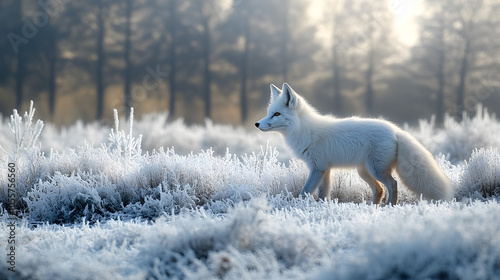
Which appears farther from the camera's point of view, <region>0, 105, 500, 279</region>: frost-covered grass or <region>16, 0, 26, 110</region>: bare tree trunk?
<region>16, 0, 26, 110</region>: bare tree trunk

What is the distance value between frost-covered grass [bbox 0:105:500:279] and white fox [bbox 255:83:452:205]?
546 mm

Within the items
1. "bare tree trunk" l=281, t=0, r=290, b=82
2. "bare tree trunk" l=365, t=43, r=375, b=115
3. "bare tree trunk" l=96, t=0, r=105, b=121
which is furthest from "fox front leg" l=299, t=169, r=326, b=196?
"bare tree trunk" l=365, t=43, r=375, b=115

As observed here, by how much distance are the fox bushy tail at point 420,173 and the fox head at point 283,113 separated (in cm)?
135

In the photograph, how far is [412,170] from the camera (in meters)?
4.96

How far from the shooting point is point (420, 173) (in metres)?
4.94

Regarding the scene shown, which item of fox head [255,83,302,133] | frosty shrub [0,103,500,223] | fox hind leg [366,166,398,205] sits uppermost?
fox head [255,83,302,133]

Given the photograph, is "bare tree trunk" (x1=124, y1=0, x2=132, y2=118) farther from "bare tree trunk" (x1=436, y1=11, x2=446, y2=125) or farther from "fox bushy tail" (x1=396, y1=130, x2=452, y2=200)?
"fox bushy tail" (x1=396, y1=130, x2=452, y2=200)

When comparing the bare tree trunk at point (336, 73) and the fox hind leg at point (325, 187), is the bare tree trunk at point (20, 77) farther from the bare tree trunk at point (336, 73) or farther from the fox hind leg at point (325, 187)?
the fox hind leg at point (325, 187)

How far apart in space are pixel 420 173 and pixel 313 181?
4.10 ft

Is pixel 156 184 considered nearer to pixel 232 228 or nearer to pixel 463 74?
pixel 232 228

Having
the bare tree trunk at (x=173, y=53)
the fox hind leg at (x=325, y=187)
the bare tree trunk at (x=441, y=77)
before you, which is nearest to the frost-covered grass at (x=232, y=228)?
the fox hind leg at (x=325, y=187)

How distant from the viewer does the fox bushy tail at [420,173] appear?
4.95m

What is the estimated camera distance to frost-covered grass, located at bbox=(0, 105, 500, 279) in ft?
8.39

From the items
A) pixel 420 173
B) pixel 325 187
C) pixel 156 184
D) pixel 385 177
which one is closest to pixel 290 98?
pixel 325 187
